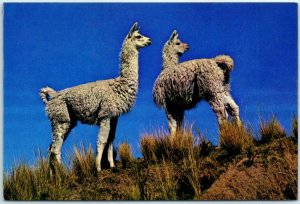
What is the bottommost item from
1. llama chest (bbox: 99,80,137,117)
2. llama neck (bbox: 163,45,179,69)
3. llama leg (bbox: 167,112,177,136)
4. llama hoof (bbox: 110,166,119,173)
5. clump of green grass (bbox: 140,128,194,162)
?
llama hoof (bbox: 110,166,119,173)

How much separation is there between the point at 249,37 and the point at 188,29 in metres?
0.86

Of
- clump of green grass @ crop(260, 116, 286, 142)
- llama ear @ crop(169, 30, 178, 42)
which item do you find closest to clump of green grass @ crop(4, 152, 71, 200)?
llama ear @ crop(169, 30, 178, 42)

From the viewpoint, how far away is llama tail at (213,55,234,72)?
15.3 m

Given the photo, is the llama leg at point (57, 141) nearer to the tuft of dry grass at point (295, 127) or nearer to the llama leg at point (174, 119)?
the llama leg at point (174, 119)

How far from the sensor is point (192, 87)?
50.4ft

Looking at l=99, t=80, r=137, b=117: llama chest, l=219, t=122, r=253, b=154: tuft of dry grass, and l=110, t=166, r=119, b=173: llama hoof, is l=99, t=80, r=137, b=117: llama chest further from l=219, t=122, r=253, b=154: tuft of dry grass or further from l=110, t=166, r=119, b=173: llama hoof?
l=219, t=122, r=253, b=154: tuft of dry grass

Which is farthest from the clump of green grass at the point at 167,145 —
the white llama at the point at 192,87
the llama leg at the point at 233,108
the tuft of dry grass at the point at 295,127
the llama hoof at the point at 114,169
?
the tuft of dry grass at the point at 295,127

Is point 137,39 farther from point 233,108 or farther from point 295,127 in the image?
point 295,127

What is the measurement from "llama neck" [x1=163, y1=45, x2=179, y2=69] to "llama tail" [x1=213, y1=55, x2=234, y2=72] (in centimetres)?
79

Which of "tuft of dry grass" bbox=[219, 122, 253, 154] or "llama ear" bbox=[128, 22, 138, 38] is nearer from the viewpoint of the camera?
"tuft of dry grass" bbox=[219, 122, 253, 154]

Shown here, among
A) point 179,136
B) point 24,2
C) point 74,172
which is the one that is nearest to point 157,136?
point 179,136

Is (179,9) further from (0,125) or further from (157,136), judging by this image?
(0,125)

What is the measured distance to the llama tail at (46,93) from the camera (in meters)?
15.4

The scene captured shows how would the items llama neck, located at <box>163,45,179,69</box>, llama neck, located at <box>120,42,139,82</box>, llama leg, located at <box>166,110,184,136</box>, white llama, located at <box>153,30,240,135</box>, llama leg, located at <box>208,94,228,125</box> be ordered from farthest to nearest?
llama neck, located at <box>163,45,179,69</box>, llama leg, located at <box>166,110,184,136</box>, llama neck, located at <box>120,42,139,82</box>, white llama, located at <box>153,30,240,135</box>, llama leg, located at <box>208,94,228,125</box>
